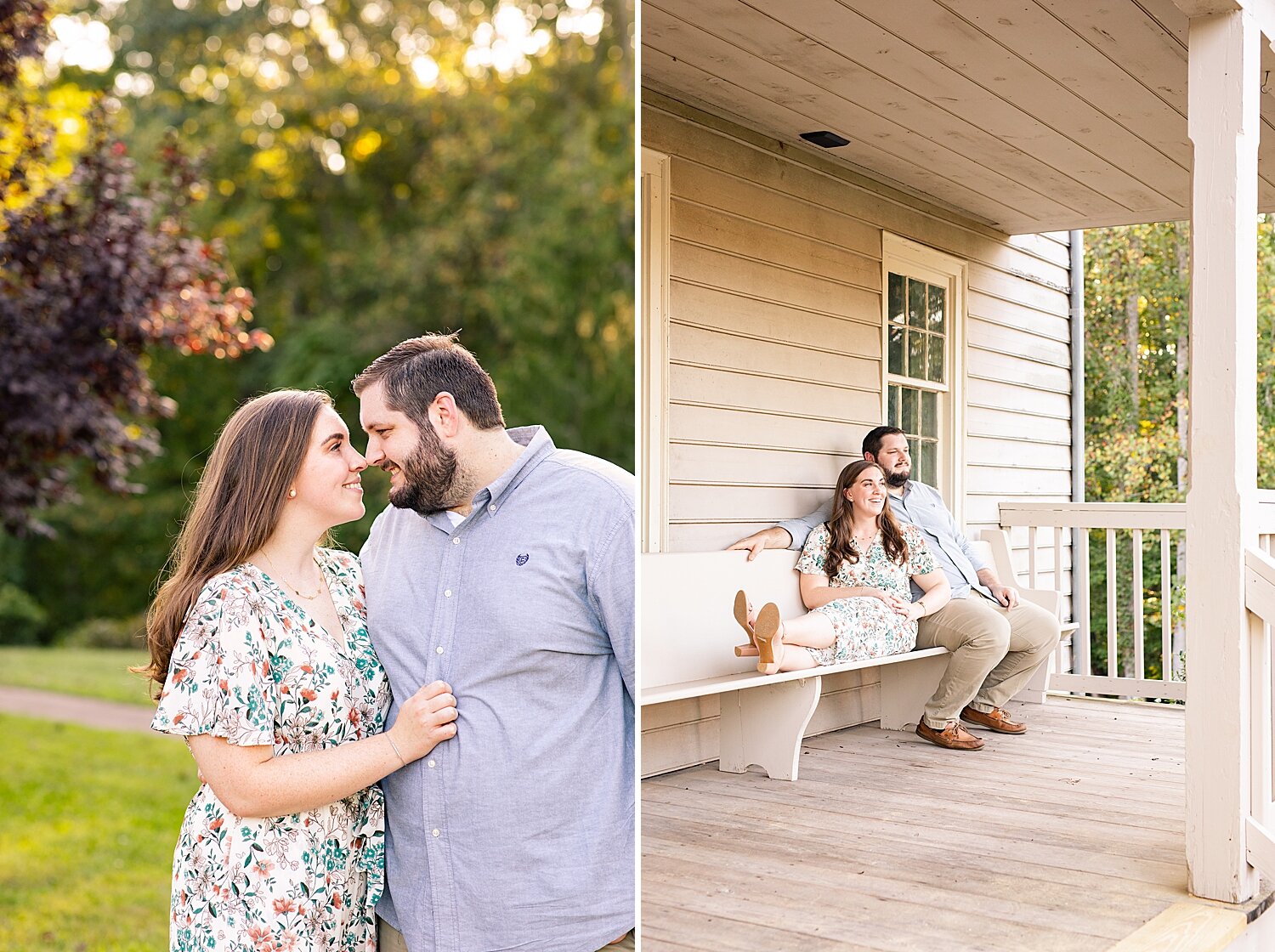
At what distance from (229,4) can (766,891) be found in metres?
10.7

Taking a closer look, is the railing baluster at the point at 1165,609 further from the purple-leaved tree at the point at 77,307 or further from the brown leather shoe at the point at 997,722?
the purple-leaved tree at the point at 77,307

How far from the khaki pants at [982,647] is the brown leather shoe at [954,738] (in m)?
0.02

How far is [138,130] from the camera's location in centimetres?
1012

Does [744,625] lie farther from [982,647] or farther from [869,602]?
[982,647]

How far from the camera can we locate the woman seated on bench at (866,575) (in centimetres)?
436

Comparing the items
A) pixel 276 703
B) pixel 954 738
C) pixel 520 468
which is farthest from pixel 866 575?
pixel 276 703

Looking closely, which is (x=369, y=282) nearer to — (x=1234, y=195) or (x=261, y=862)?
(x=1234, y=195)

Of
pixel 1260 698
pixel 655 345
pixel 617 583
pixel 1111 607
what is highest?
Answer: pixel 655 345

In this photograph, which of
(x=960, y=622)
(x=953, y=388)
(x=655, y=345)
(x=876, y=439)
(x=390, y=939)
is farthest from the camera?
(x=953, y=388)

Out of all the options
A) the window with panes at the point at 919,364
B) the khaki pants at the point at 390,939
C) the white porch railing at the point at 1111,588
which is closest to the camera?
the khaki pants at the point at 390,939

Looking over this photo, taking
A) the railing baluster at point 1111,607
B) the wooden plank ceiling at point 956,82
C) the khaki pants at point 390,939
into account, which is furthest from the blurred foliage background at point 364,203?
the khaki pants at point 390,939

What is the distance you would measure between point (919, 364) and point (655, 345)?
7.09 feet

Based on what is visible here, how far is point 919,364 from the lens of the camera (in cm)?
578

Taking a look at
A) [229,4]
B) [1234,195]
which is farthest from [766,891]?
[229,4]
